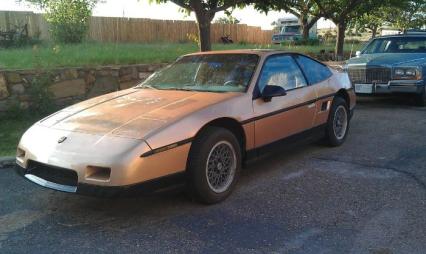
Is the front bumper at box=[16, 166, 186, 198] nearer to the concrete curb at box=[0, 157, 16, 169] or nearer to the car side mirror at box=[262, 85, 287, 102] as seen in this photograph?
the car side mirror at box=[262, 85, 287, 102]

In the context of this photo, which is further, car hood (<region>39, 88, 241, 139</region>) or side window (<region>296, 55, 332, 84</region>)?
side window (<region>296, 55, 332, 84</region>)

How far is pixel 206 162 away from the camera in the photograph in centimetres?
422

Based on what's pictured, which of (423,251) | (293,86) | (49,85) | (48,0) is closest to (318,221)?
(423,251)

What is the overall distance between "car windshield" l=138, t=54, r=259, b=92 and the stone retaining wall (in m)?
3.05

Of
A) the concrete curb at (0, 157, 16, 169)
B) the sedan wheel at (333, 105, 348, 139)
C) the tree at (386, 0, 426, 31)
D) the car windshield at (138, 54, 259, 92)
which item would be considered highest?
the tree at (386, 0, 426, 31)

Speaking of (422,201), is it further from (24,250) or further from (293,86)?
(24,250)

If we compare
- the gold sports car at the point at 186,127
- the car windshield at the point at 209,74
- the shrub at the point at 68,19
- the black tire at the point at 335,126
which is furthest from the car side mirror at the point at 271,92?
the shrub at the point at 68,19

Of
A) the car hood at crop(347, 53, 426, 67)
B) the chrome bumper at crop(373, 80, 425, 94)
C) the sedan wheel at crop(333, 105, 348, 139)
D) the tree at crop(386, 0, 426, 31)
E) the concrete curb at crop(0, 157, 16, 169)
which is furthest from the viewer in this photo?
the tree at crop(386, 0, 426, 31)

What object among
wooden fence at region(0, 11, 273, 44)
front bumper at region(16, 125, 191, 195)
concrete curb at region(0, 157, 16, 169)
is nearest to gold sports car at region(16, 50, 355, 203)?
front bumper at region(16, 125, 191, 195)

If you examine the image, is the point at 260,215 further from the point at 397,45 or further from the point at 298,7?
the point at 298,7

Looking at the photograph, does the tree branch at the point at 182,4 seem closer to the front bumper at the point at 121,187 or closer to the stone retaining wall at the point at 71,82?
the stone retaining wall at the point at 71,82

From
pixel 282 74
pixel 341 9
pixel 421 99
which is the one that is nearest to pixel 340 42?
pixel 341 9

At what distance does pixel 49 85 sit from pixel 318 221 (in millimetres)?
5493

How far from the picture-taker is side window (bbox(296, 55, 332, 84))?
5922 mm
